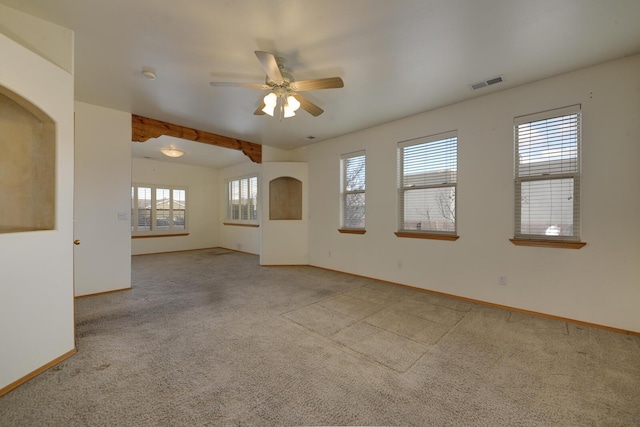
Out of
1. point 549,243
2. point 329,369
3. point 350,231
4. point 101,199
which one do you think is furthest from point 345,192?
point 101,199

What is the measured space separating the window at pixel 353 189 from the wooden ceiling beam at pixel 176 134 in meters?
2.09

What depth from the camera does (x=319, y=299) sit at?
11.7 ft

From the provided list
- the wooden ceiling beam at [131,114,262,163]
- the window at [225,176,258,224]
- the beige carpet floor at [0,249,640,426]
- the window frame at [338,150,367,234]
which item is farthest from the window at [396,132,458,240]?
the window at [225,176,258,224]

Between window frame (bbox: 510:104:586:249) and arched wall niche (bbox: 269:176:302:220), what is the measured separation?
3949 millimetres

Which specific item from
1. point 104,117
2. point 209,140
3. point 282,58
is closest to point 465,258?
point 282,58

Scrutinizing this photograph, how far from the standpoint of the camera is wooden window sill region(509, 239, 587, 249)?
2.75 meters

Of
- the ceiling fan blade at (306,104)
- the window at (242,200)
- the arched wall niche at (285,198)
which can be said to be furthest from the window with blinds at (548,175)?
the window at (242,200)

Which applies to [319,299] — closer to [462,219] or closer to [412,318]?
[412,318]

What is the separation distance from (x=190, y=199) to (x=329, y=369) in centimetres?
760

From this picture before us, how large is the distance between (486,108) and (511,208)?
131 centimetres

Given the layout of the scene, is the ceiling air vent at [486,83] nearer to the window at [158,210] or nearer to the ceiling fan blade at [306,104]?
the ceiling fan blade at [306,104]

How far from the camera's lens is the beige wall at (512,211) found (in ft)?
8.35

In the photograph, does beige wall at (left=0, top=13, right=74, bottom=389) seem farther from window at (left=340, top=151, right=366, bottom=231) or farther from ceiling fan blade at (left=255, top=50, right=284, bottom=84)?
window at (left=340, top=151, right=366, bottom=231)

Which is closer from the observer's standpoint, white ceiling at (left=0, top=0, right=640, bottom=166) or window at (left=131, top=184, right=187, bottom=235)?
white ceiling at (left=0, top=0, right=640, bottom=166)
